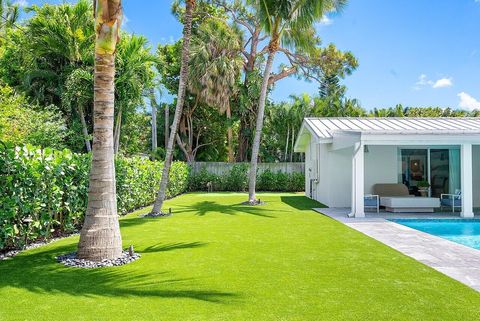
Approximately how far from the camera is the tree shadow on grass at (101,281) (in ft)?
17.8

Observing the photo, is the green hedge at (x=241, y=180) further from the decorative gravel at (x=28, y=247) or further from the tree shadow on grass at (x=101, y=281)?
the tree shadow on grass at (x=101, y=281)

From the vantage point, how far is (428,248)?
28.0 feet

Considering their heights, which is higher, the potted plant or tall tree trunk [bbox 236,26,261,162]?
tall tree trunk [bbox 236,26,261,162]

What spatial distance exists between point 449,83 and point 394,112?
20.0ft

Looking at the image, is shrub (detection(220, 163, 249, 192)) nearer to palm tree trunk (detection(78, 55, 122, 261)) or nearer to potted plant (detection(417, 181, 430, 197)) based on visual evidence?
potted plant (detection(417, 181, 430, 197))

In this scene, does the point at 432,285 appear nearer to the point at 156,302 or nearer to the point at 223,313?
the point at 223,313

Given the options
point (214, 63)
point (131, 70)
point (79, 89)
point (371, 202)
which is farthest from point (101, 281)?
point (214, 63)

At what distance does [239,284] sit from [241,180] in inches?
875

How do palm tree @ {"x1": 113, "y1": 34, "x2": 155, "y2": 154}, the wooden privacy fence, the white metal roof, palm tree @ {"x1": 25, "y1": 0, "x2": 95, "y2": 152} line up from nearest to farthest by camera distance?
the white metal roof
palm tree @ {"x1": 25, "y1": 0, "x2": 95, "y2": 152}
palm tree @ {"x1": 113, "y1": 34, "x2": 155, "y2": 154}
the wooden privacy fence

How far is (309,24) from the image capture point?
17.5 m

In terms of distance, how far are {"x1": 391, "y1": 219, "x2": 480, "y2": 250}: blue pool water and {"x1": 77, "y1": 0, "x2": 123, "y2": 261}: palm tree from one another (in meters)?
7.86

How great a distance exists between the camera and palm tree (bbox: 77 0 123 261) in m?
7.17

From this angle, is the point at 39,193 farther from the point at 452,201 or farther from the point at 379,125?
the point at 379,125

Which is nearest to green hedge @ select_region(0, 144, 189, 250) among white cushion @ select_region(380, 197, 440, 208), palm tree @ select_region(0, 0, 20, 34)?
white cushion @ select_region(380, 197, 440, 208)
